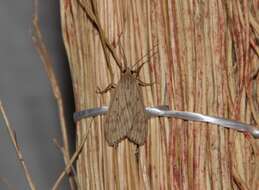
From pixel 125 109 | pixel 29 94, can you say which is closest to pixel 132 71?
pixel 125 109

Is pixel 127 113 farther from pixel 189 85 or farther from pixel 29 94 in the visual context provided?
pixel 29 94

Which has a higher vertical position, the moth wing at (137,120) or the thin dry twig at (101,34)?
the thin dry twig at (101,34)

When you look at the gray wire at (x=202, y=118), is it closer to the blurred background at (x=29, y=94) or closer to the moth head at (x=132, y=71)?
the moth head at (x=132, y=71)

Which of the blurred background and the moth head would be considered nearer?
the moth head

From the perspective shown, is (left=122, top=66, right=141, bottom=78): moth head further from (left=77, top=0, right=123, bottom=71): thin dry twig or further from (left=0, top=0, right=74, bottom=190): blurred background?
(left=0, top=0, right=74, bottom=190): blurred background

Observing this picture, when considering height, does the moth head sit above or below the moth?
above

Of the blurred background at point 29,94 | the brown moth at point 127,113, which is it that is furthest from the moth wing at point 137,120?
the blurred background at point 29,94

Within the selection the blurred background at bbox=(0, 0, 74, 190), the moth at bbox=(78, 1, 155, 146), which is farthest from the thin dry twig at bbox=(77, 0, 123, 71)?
the blurred background at bbox=(0, 0, 74, 190)
